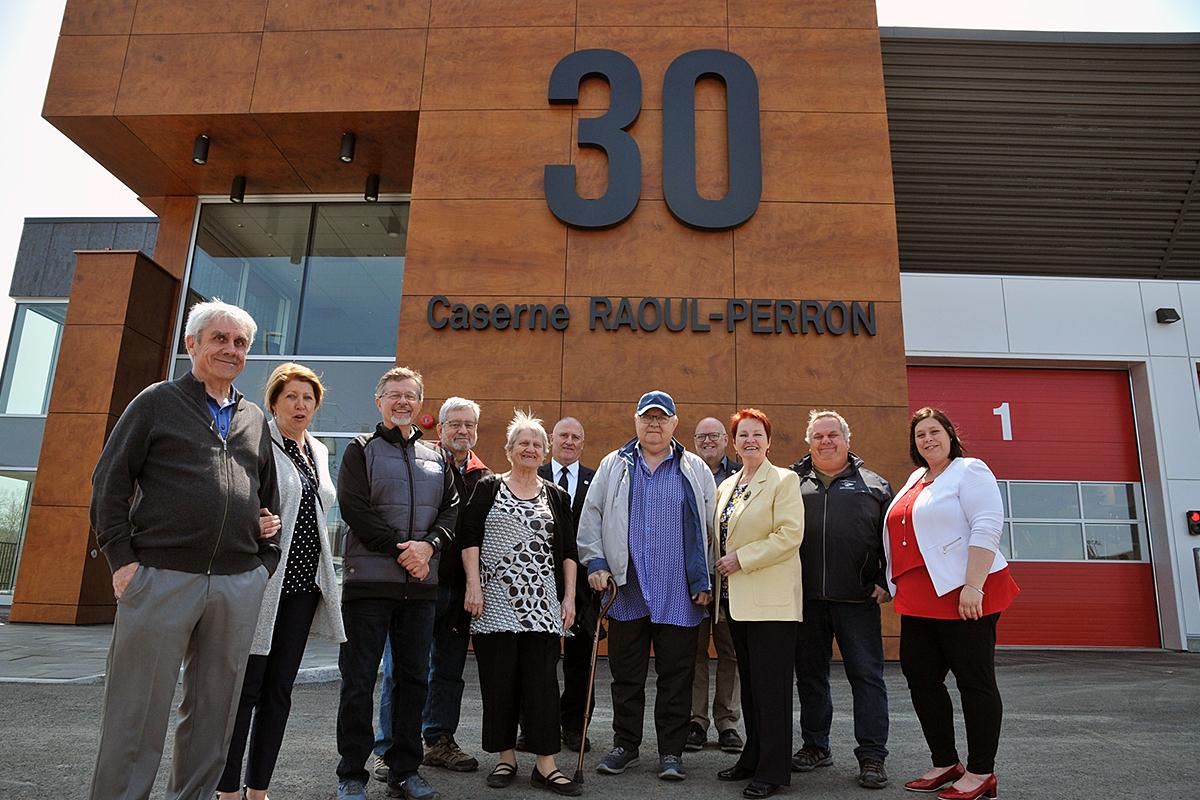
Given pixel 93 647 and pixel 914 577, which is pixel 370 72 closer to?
pixel 93 647

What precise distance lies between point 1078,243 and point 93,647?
1352 centimetres

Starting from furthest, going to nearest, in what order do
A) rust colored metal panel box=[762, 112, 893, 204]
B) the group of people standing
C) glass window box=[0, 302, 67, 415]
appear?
glass window box=[0, 302, 67, 415] → rust colored metal panel box=[762, 112, 893, 204] → the group of people standing

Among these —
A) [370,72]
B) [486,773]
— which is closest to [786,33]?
[370,72]

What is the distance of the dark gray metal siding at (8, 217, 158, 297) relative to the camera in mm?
13273

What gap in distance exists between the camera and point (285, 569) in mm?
3074

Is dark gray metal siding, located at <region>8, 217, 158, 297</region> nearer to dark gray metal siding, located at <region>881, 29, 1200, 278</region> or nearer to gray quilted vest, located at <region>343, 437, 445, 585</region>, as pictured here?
gray quilted vest, located at <region>343, 437, 445, 585</region>

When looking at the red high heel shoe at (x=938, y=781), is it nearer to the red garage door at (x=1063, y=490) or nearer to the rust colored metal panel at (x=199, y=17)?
the red garage door at (x=1063, y=490)

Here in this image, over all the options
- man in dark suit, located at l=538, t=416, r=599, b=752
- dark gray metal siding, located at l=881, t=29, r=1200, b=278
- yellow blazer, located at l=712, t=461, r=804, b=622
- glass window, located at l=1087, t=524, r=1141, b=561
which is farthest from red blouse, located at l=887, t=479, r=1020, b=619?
dark gray metal siding, located at l=881, t=29, r=1200, b=278

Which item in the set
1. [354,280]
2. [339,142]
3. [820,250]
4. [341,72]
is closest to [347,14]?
[341,72]

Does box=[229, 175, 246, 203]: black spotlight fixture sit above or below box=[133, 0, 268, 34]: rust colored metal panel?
below

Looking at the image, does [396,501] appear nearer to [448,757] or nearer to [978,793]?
[448,757]

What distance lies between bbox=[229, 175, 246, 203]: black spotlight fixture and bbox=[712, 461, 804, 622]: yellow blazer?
9439mm

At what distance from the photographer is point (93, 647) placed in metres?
7.40

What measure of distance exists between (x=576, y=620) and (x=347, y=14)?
8.35 meters
